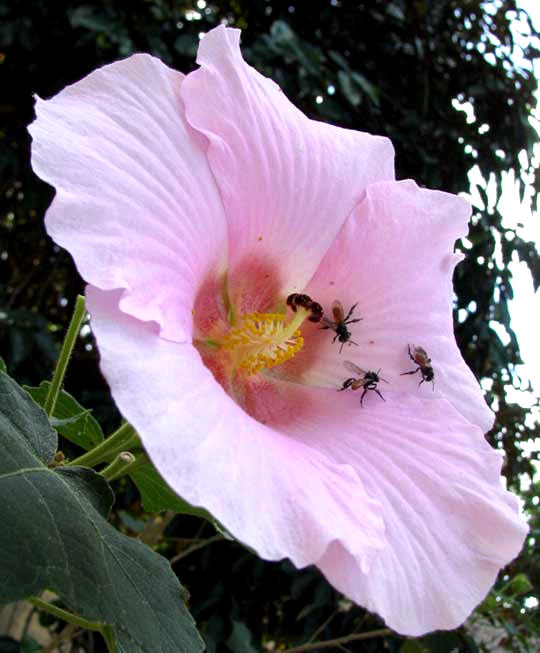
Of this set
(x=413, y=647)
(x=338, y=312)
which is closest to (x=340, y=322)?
(x=338, y=312)

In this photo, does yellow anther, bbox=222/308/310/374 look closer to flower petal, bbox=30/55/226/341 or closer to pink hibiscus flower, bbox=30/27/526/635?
pink hibiscus flower, bbox=30/27/526/635

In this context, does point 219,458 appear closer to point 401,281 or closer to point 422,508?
point 422,508

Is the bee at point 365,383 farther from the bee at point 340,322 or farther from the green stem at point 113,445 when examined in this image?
the green stem at point 113,445

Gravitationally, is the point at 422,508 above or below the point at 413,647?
above

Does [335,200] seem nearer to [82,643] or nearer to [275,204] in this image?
[275,204]

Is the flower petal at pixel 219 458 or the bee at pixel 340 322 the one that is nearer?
the flower petal at pixel 219 458

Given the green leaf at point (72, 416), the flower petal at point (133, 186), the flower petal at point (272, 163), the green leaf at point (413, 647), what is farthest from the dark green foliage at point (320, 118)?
the flower petal at point (133, 186)
